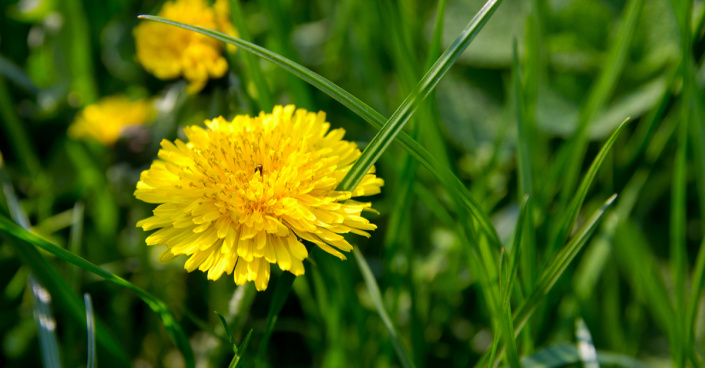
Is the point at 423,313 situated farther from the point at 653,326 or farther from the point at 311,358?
the point at 653,326

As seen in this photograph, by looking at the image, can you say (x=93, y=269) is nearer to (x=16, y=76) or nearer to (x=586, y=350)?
(x=586, y=350)

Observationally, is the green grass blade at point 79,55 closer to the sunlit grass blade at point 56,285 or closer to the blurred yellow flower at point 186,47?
the blurred yellow flower at point 186,47

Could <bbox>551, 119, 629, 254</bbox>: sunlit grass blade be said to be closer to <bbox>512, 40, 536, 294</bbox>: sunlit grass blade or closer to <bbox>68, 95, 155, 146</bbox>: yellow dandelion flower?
<bbox>512, 40, 536, 294</bbox>: sunlit grass blade

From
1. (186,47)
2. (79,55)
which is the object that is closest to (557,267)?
(186,47)

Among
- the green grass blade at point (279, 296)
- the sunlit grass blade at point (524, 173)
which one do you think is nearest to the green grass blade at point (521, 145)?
the sunlit grass blade at point (524, 173)

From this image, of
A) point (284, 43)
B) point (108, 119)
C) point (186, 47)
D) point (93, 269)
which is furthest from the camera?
point (108, 119)

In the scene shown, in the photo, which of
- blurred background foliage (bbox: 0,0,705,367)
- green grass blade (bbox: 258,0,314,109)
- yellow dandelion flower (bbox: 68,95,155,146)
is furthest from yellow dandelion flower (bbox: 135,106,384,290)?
yellow dandelion flower (bbox: 68,95,155,146)

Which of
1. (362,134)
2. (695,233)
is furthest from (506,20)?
(695,233)
